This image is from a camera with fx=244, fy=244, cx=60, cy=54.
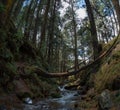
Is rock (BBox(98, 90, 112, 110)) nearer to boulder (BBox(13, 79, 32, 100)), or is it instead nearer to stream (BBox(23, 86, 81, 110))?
stream (BBox(23, 86, 81, 110))

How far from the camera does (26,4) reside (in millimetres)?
→ 24812

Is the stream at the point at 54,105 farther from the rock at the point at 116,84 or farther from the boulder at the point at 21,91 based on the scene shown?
the rock at the point at 116,84

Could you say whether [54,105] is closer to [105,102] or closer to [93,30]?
[105,102]

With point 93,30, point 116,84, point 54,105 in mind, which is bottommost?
point 54,105

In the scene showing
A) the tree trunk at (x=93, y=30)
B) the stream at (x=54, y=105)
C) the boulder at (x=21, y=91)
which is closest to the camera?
the stream at (x=54, y=105)

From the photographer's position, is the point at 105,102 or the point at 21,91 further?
the point at 21,91

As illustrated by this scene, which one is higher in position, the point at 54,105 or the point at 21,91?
the point at 21,91

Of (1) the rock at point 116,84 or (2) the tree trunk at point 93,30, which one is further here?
(2) the tree trunk at point 93,30

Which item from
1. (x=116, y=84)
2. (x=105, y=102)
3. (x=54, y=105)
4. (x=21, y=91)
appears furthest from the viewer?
(x=21, y=91)

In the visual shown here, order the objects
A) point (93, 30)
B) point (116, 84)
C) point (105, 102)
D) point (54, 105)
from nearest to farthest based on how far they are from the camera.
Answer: point (105, 102)
point (116, 84)
point (54, 105)
point (93, 30)

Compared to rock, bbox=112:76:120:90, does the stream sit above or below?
below

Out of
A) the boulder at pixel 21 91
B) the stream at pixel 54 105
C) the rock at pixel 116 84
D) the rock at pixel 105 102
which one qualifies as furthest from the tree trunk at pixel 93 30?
the rock at pixel 105 102

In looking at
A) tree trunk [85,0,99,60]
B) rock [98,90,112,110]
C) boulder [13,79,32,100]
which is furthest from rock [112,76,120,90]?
tree trunk [85,0,99,60]

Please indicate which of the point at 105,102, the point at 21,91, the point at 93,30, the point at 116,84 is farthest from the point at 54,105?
the point at 93,30
